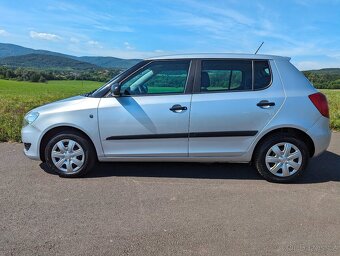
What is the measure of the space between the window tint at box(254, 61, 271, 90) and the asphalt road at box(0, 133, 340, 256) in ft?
4.40

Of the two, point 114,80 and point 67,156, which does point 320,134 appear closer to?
point 114,80

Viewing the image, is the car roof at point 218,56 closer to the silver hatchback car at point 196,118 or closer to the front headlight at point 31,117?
the silver hatchback car at point 196,118

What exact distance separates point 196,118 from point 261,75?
1095 mm

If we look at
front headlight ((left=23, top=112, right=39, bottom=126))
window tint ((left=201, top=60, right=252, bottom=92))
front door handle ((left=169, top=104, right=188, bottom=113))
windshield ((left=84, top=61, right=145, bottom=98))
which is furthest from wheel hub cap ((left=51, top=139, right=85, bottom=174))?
window tint ((left=201, top=60, right=252, bottom=92))

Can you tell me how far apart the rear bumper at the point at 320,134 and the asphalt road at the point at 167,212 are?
51 centimetres

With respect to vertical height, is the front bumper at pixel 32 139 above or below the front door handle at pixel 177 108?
below

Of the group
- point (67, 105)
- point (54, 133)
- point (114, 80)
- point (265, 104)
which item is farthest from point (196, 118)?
point (54, 133)

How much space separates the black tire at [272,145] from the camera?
17.6 feet

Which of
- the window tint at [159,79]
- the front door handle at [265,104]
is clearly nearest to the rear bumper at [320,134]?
the front door handle at [265,104]

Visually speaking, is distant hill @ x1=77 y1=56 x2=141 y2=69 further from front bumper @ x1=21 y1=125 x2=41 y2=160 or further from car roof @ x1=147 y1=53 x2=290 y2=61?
front bumper @ x1=21 y1=125 x2=41 y2=160

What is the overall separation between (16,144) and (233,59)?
15.6 feet

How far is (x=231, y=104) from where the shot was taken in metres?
5.25

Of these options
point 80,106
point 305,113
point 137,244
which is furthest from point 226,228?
point 80,106

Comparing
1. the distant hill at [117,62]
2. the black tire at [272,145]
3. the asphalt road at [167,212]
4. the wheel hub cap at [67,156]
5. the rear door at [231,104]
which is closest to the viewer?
the asphalt road at [167,212]
